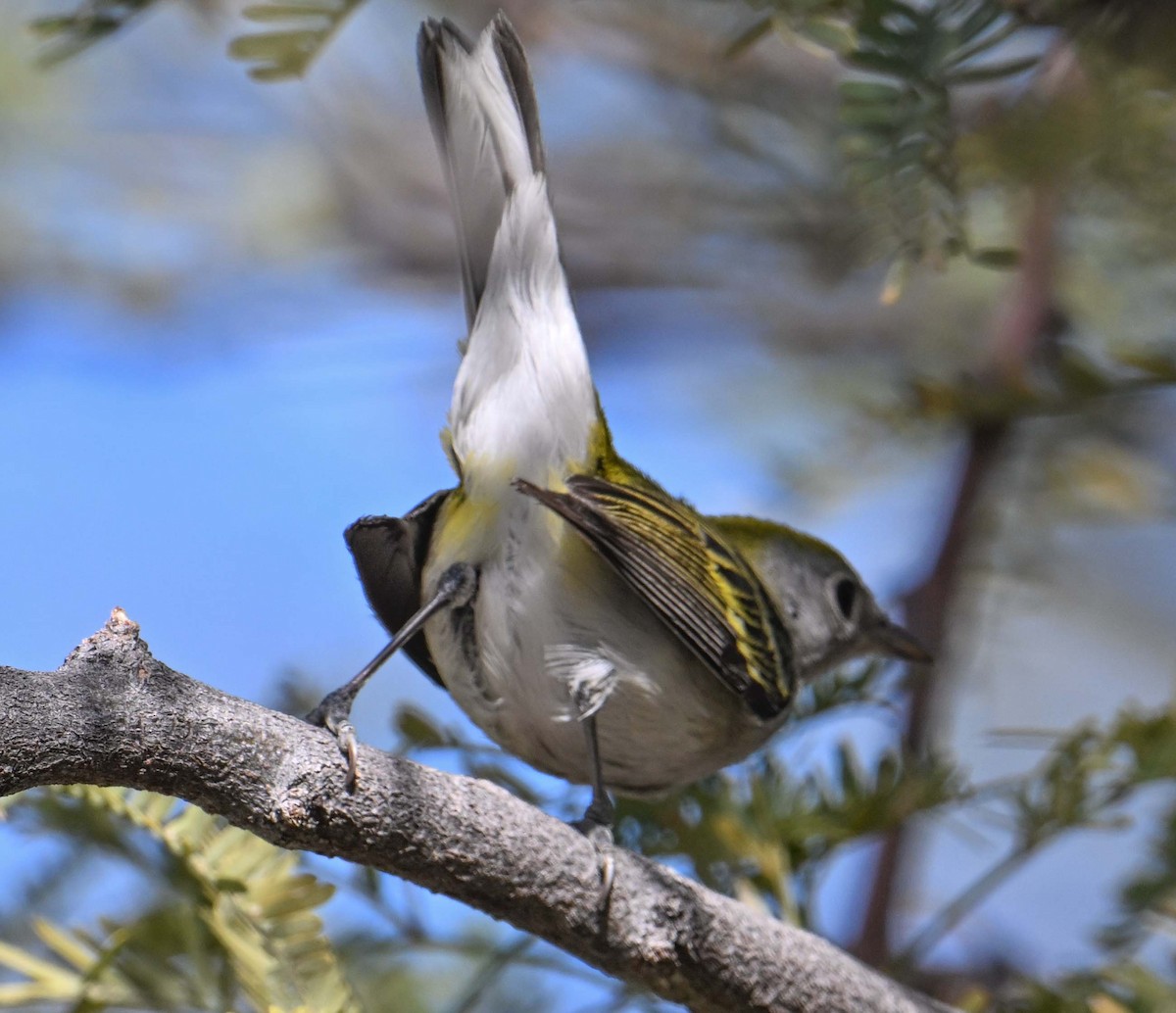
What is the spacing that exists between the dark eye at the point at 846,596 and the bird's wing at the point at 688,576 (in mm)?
500

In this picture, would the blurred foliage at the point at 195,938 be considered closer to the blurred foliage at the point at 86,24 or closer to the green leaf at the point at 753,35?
the blurred foliage at the point at 86,24

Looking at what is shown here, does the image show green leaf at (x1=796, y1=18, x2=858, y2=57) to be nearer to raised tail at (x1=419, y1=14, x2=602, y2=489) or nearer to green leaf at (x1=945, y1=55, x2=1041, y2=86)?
green leaf at (x1=945, y1=55, x2=1041, y2=86)

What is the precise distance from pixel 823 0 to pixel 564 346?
2.62ft

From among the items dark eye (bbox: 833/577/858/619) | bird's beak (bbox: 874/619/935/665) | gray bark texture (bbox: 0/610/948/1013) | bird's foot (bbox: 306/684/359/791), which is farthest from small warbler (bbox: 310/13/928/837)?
dark eye (bbox: 833/577/858/619)

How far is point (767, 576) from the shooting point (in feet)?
10.4

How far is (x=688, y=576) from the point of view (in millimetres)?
2354

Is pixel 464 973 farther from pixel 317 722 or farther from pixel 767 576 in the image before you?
pixel 767 576

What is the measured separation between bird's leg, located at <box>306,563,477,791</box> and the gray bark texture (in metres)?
0.02

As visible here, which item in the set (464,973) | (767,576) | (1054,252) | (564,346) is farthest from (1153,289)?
(464,973)

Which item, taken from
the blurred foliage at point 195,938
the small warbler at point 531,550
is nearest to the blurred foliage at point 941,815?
the small warbler at point 531,550

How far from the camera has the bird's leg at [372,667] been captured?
4.65ft

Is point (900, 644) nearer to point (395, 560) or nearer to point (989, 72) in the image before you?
point (395, 560)

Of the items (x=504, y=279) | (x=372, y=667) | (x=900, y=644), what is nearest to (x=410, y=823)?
(x=372, y=667)

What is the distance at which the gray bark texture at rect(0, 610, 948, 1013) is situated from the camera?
1.19 metres
